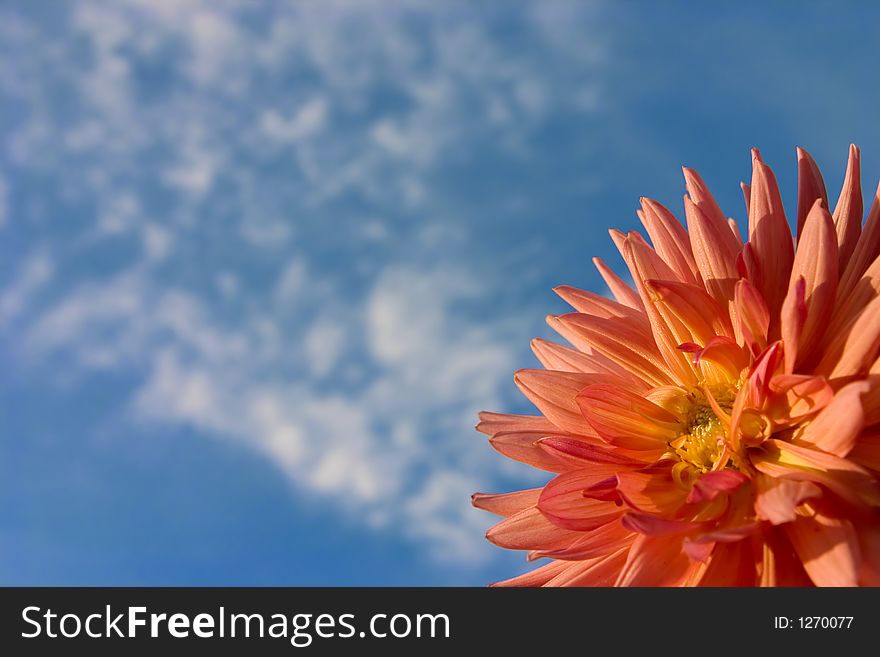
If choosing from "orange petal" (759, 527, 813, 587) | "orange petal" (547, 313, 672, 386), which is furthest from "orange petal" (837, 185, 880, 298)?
"orange petal" (759, 527, 813, 587)

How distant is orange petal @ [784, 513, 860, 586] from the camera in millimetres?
2230

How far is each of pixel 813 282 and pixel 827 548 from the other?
2.80 feet

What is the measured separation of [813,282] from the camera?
271 cm

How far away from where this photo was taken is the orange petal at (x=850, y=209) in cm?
298

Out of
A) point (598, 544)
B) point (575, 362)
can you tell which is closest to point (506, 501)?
point (598, 544)

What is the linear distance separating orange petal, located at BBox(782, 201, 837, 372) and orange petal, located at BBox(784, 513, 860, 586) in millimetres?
477

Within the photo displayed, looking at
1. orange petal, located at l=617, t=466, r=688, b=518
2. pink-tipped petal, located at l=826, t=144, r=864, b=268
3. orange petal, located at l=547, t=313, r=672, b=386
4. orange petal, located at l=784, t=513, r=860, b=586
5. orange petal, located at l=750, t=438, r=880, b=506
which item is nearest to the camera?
orange petal, located at l=784, t=513, r=860, b=586

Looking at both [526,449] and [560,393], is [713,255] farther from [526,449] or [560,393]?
[526,449]

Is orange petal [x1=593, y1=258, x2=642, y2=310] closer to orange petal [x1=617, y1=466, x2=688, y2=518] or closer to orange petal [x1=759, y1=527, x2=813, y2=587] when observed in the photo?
orange petal [x1=617, y1=466, x2=688, y2=518]

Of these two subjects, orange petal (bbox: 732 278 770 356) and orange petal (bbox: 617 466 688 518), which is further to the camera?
orange petal (bbox: 617 466 688 518)

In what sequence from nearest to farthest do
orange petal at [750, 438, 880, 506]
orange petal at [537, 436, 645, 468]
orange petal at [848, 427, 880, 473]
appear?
1. orange petal at [750, 438, 880, 506]
2. orange petal at [848, 427, 880, 473]
3. orange petal at [537, 436, 645, 468]

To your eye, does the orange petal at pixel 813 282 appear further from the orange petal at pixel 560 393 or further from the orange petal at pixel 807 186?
the orange petal at pixel 560 393

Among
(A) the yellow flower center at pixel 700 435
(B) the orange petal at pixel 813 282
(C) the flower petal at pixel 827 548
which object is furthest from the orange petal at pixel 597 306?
(C) the flower petal at pixel 827 548
